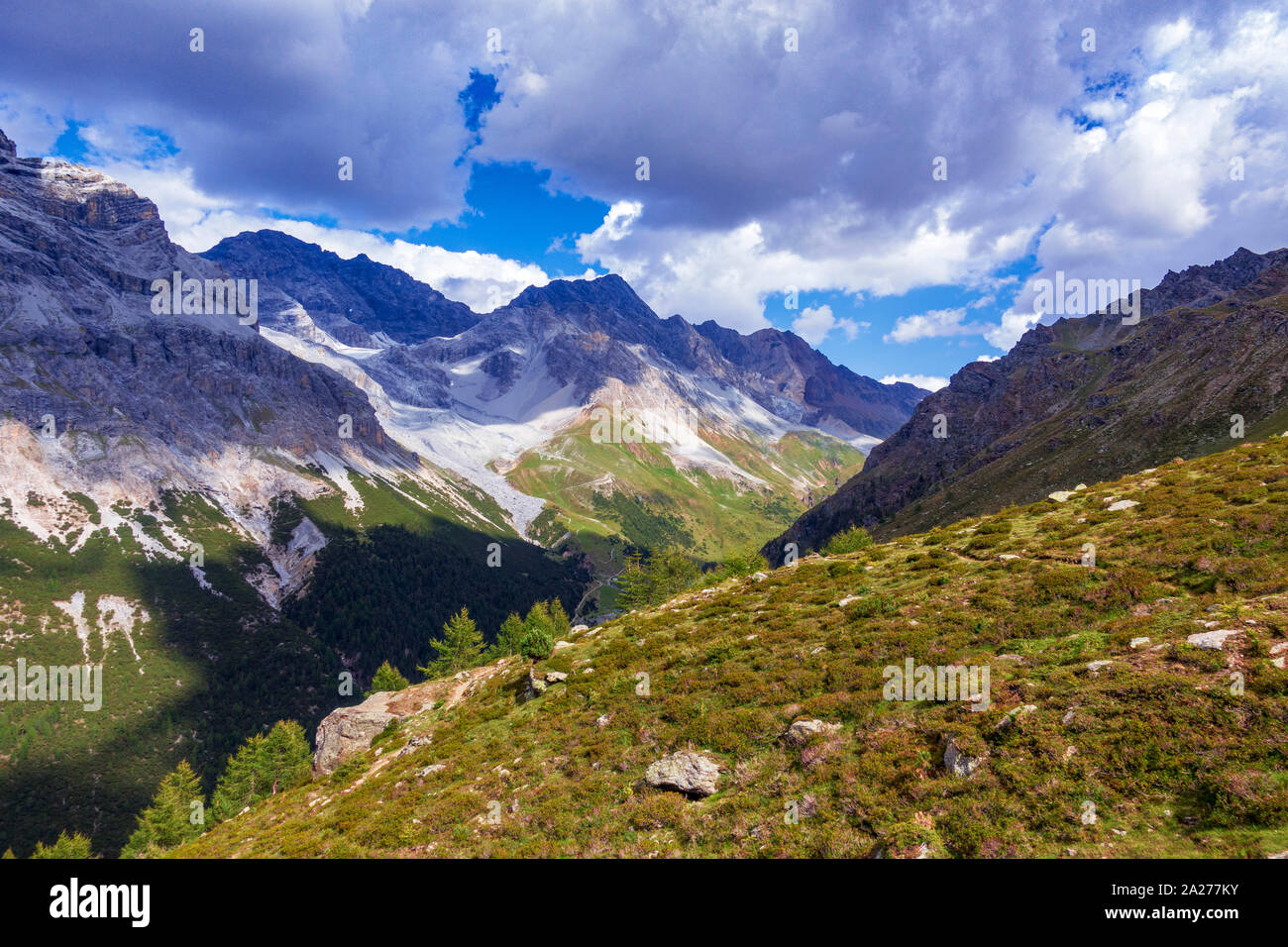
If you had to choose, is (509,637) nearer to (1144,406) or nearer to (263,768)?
(263,768)

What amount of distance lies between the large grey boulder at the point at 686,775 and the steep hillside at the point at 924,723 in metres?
0.08

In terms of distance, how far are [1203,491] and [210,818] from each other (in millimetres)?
107383

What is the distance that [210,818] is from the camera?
70.0m

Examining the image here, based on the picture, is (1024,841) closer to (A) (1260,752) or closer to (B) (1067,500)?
(A) (1260,752)

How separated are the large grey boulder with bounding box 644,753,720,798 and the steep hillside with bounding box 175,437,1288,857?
0.08 meters

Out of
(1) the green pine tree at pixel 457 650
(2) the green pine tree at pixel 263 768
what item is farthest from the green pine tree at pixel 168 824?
(1) the green pine tree at pixel 457 650

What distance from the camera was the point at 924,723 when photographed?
1545 cm

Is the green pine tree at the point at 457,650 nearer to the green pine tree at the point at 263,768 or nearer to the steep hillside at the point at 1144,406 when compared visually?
the green pine tree at the point at 263,768

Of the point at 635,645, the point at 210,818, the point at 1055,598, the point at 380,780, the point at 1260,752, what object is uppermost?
the point at 1055,598

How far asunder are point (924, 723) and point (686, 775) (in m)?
7.57

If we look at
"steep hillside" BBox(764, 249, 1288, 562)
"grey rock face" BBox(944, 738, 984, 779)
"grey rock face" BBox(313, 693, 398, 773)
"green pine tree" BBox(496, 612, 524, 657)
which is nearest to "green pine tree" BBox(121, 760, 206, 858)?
"green pine tree" BBox(496, 612, 524, 657)

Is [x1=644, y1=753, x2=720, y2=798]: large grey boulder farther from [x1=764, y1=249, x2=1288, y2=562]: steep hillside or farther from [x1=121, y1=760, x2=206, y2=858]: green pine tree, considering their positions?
[x1=764, y1=249, x2=1288, y2=562]: steep hillside

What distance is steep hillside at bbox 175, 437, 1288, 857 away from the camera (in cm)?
1126
